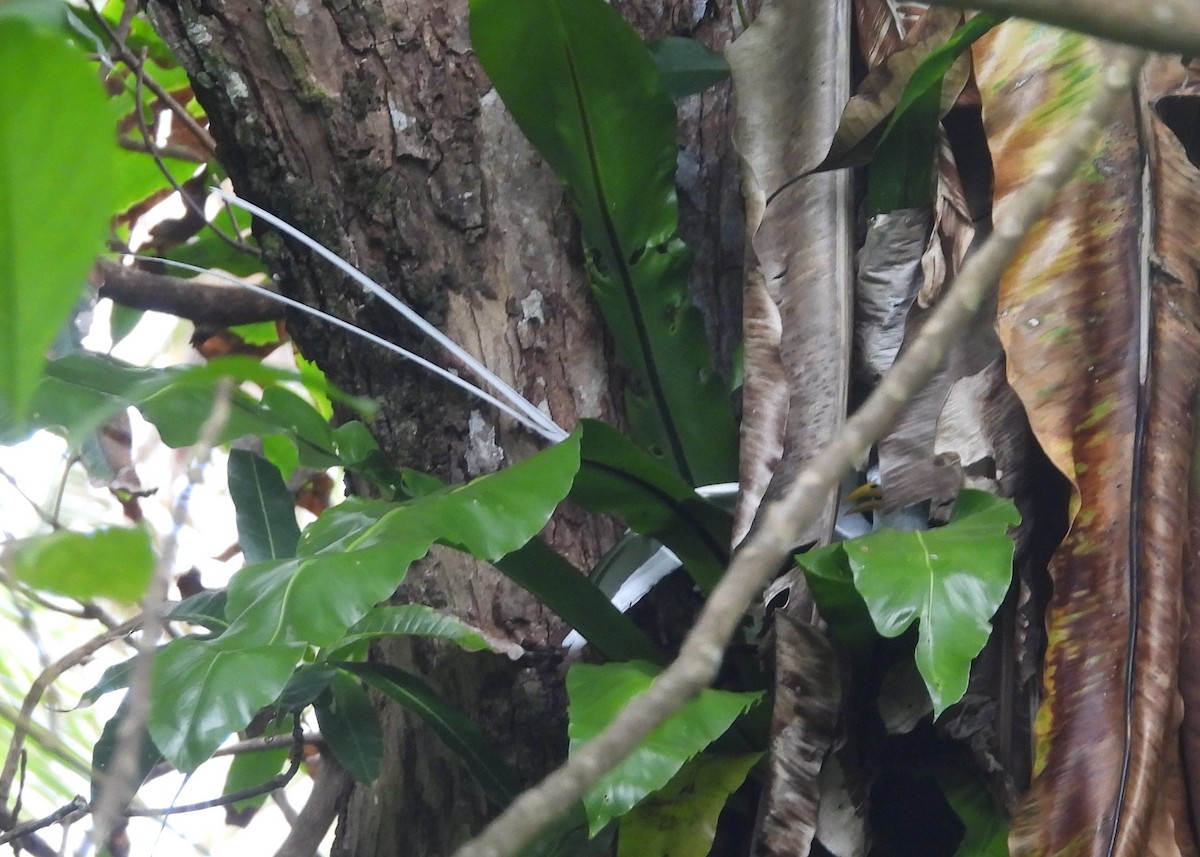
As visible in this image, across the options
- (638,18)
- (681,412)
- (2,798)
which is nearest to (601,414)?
(681,412)

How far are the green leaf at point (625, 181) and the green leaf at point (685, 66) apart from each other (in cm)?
6

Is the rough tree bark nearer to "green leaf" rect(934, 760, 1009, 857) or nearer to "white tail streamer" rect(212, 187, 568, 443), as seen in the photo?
"white tail streamer" rect(212, 187, 568, 443)

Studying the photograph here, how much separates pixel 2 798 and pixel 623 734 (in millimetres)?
802

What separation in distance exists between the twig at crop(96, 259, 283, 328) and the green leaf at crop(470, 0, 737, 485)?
0.48 meters

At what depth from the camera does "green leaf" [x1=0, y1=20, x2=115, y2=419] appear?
164 mm

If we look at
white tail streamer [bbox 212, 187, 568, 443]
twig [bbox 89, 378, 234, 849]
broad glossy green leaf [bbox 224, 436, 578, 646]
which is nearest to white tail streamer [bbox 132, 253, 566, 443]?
white tail streamer [bbox 212, 187, 568, 443]

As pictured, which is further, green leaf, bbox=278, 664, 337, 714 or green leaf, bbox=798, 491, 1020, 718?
green leaf, bbox=278, 664, 337, 714

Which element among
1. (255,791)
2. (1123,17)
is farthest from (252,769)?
(1123,17)

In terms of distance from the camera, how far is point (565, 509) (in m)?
0.80

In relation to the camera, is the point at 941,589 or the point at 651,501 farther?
the point at 651,501

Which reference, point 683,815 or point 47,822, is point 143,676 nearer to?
point 683,815

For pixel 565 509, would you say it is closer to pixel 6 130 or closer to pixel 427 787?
pixel 427 787

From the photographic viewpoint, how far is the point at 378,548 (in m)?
0.54

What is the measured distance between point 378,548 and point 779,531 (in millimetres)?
365
